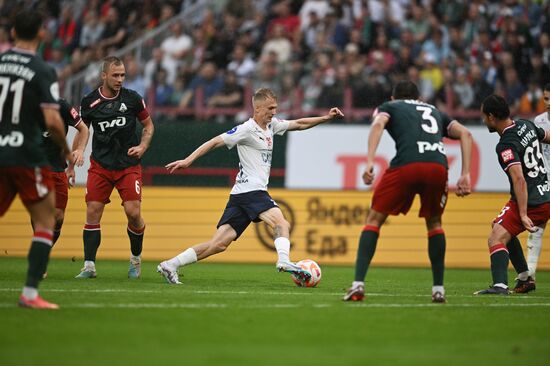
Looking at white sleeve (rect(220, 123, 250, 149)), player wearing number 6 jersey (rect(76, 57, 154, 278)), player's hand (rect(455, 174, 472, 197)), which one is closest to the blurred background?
player wearing number 6 jersey (rect(76, 57, 154, 278))

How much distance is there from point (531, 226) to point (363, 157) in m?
7.96

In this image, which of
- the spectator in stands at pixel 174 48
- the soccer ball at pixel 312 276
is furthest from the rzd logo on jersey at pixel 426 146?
the spectator in stands at pixel 174 48

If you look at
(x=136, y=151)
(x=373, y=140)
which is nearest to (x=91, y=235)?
(x=136, y=151)

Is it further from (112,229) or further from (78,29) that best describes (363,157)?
(78,29)

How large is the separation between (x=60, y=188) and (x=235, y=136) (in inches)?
98.5

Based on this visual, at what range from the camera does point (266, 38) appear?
2186 cm

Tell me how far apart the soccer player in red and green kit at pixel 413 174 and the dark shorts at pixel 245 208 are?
251 centimetres

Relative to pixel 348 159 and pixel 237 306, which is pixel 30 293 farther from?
pixel 348 159

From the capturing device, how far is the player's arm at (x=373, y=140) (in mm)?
8609

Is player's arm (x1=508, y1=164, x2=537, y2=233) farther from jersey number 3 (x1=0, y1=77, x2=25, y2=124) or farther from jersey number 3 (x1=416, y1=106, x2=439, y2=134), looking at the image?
jersey number 3 (x1=0, y1=77, x2=25, y2=124)

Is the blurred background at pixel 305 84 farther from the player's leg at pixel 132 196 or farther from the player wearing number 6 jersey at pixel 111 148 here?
the player wearing number 6 jersey at pixel 111 148

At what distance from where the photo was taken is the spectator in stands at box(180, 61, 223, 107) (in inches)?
796

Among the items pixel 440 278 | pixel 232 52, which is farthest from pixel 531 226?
pixel 232 52

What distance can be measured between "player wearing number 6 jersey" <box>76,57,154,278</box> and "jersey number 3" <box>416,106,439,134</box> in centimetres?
415
